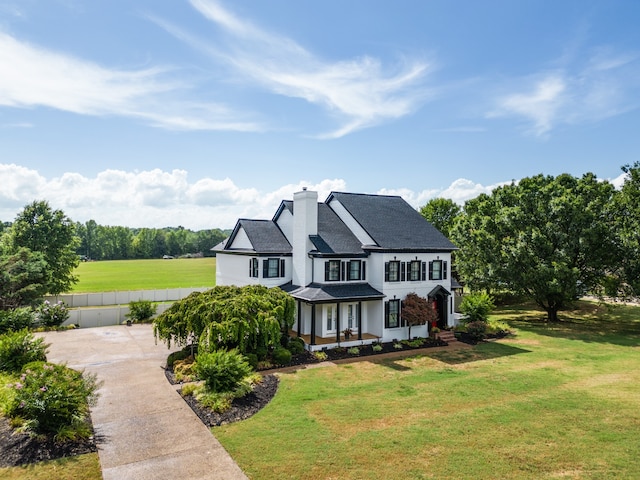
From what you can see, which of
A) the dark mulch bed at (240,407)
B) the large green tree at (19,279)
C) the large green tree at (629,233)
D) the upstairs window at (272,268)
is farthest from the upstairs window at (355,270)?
the large green tree at (19,279)

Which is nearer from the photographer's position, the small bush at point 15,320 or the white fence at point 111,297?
the small bush at point 15,320

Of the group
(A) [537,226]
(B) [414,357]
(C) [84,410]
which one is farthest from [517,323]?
(C) [84,410]

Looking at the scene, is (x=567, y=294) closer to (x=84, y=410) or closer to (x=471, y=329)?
(x=471, y=329)

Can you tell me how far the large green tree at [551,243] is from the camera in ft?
100

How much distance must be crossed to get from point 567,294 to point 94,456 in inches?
1217

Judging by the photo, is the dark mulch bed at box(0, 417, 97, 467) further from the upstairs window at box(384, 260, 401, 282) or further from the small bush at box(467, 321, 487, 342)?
the small bush at box(467, 321, 487, 342)

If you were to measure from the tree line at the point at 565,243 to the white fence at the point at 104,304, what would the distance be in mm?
27895

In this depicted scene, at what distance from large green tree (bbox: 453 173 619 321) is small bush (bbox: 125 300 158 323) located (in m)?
27.1

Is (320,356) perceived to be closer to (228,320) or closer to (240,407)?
(228,320)

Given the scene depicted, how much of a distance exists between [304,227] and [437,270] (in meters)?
9.54

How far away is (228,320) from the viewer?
1888 cm

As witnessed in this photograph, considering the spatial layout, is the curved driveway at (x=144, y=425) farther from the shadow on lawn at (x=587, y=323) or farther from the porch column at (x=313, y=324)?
the shadow on lawn at (x=587, y=323)

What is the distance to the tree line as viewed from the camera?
1195 inches

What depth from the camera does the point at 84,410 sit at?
A: 13539 mm
